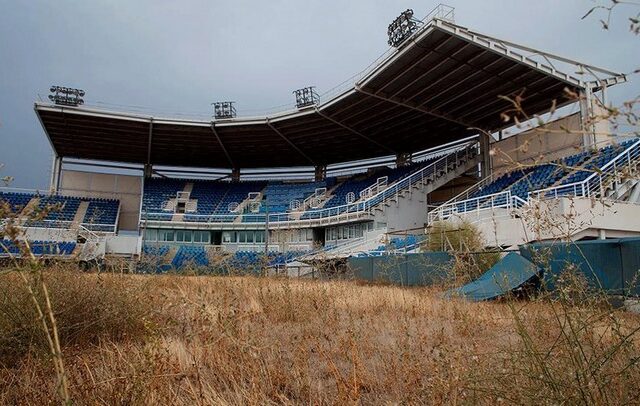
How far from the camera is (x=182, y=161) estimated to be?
4575 cm

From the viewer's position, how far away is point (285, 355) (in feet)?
12.6

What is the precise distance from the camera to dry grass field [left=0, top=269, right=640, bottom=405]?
2.10m

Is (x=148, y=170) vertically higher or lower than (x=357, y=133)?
lower

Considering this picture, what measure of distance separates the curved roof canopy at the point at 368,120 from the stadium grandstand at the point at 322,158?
4.5 inches

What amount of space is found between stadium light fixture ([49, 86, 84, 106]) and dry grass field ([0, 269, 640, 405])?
37752 millimetres

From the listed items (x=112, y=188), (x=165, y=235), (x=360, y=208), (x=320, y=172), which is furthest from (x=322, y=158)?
(x=112, y=188)

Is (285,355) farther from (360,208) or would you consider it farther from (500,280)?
(360,208)

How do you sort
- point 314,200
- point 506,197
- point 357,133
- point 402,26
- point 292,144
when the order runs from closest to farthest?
point 506,197 → point 402,26 → point 357,133 → point 314,200 → point 292,144

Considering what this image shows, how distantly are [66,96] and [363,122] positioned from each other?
25126mm

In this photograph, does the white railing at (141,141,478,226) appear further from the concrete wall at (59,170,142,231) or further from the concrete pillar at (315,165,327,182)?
the concrete pillar at (315,165,327,182)

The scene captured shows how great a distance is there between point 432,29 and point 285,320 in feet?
68.6

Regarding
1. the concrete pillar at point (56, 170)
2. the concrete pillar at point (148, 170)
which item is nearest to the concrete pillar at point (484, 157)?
the concrete pillar at point (148, 170)

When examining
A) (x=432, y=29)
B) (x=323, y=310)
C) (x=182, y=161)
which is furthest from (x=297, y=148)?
(x=323, y=310)

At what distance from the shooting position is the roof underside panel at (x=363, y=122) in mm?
25578
